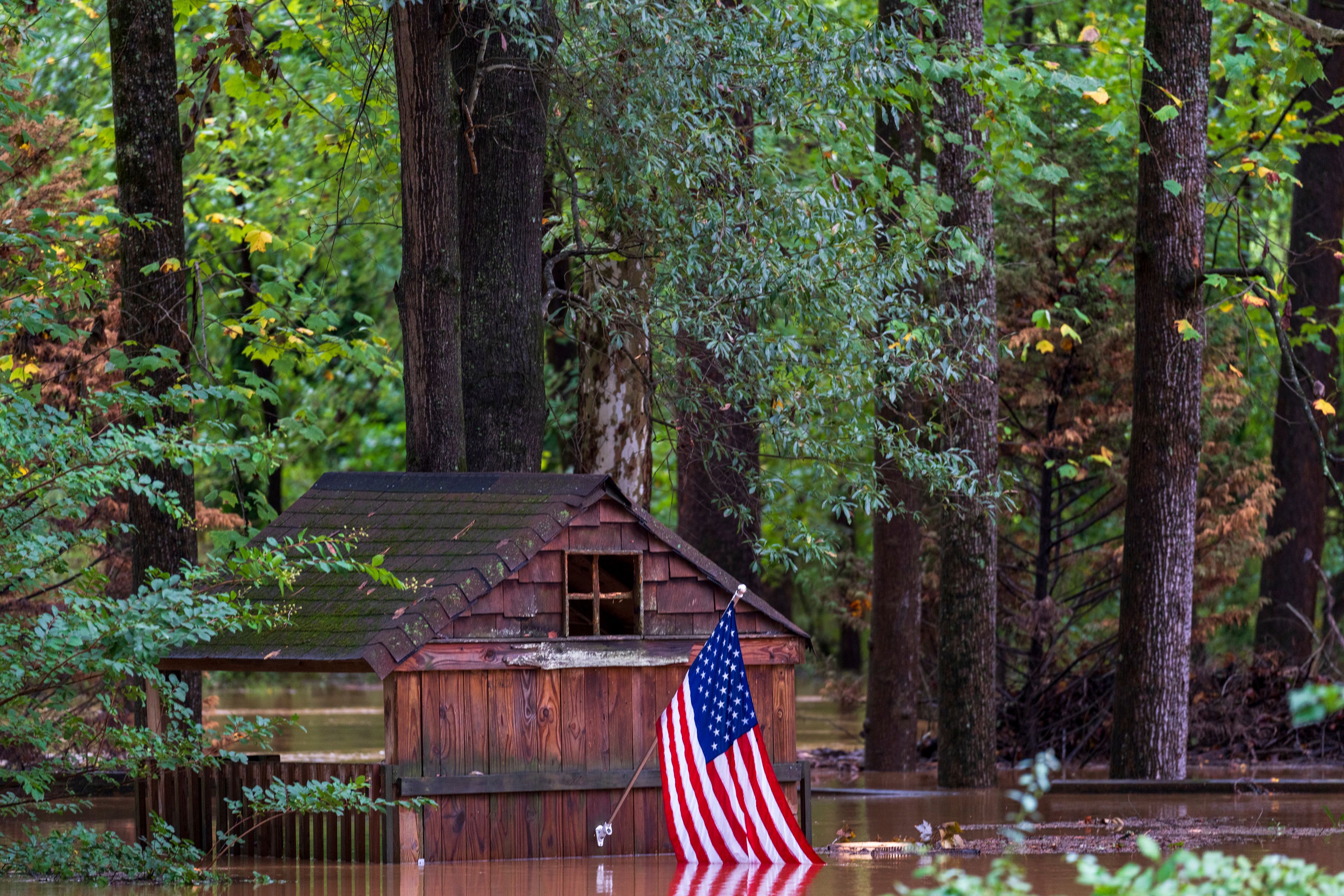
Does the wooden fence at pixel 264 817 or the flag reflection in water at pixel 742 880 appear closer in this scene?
the flag reflection in water at pixel 742 880

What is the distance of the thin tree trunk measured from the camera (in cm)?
1886

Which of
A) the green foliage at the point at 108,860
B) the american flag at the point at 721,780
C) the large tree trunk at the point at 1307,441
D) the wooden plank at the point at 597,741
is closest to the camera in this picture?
the green foliage at the point at 108,860

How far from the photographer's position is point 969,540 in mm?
16953

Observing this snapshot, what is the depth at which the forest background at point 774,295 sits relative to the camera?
45.9 ft

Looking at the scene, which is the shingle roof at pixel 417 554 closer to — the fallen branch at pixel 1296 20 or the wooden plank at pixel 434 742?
the wooden plank at pixel 434 742

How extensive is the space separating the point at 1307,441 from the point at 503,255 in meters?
14.9

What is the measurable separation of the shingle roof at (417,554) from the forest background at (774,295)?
0.96 m

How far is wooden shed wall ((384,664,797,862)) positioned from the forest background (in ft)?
6.97

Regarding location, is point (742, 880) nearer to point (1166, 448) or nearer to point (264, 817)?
point (264, 817)

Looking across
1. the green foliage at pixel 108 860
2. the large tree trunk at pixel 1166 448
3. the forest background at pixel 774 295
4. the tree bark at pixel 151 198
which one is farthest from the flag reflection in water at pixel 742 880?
the large tree trunk at pixel 1166 448

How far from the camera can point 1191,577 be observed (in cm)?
1697

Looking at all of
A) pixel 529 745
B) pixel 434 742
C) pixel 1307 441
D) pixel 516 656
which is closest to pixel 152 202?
pixel 516 656

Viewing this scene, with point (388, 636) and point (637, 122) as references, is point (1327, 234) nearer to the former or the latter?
point (637, 122)

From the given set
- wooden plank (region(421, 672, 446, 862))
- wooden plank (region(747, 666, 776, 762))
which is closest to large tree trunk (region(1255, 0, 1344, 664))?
wooden plank (region(747, 666, 776, 762))
